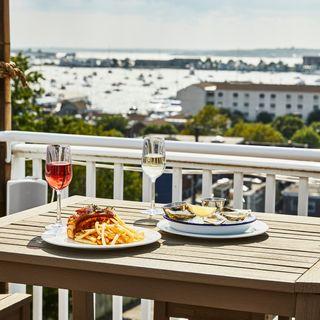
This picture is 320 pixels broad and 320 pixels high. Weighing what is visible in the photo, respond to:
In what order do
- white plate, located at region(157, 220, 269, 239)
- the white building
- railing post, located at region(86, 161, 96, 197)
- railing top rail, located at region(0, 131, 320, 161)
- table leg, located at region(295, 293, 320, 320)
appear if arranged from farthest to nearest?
the white building
railing post, located at region(86, 161, 96, 197)
railing top rail, located at region(0, 131, 320, 161)
white plate, located at region(157, 220, 269, 239)
table leg, located at region(295, 293, 320, 320)

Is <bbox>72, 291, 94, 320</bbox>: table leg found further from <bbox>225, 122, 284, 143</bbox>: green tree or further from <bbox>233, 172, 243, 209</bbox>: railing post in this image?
<bbox>225, 122, 284, 143</bbox>: green tree

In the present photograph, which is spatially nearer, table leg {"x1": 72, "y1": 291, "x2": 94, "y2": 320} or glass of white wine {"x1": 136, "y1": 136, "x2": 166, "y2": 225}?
glass of white wine {"x1": 136, "y1": 136, "x2": 166, "y2": 225}

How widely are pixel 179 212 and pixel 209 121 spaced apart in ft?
95.3

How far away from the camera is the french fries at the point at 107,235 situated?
1855mm

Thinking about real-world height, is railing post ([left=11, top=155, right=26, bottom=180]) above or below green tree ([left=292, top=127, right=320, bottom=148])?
above

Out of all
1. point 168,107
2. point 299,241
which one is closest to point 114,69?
point 168,107

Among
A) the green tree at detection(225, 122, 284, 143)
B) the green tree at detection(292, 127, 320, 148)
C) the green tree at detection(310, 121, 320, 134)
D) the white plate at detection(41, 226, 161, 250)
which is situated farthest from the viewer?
the green tree at detection(225, 122, 284, 143)

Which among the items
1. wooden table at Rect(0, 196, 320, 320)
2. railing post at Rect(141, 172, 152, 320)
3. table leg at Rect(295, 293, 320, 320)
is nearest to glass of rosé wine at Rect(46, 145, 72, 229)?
wooden table at Rect(0, 196, 320, 320)

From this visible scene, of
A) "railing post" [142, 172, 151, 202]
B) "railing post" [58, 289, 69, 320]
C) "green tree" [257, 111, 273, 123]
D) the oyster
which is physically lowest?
"railing post" [58, 289, 69, 320]

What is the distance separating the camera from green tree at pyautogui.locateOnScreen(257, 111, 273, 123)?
2919 cm

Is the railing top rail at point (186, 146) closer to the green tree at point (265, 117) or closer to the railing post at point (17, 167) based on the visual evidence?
the railing post at point (17, 167)

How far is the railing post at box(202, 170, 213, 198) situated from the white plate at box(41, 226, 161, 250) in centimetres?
110

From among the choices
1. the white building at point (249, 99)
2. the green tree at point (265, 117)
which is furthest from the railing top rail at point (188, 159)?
the green tree at point (265, 117)

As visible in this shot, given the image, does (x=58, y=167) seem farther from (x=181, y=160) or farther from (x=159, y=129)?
(x=159, y=129)
